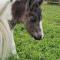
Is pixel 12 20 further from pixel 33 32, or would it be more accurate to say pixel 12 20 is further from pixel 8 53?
pixel 8 53

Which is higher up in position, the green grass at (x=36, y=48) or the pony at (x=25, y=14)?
the pony at (x=25, y=14)

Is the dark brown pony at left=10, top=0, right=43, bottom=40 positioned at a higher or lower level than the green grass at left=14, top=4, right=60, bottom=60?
higher

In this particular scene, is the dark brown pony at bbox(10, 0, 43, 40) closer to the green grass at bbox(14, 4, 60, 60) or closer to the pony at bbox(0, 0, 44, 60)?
the pony at bbox(0, 0, 44, 60)

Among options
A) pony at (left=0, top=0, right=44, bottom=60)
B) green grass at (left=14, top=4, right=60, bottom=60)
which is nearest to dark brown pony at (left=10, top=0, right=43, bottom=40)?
pony at (left=0, top=0, right=44, bottom=60)

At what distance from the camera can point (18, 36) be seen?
18.6ft

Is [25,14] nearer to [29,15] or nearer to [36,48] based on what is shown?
[29,15]

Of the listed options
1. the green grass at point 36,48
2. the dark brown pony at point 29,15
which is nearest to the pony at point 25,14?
the dark brown pony at point 29,15

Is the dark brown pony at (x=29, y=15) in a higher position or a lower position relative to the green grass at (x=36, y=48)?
higher

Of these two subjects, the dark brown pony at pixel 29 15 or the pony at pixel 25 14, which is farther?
the dark brown pony at pixel 29 15

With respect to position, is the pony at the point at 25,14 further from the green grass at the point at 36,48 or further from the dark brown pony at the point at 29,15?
the green grass at the point at 36,48

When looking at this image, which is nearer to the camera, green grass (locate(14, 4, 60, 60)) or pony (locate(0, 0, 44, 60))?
pony (locate(0, 0, 44, 60))

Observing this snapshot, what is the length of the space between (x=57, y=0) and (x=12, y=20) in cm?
1028

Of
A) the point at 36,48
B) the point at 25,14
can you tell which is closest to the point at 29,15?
the point at 25,14

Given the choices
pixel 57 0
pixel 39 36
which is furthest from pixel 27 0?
pixel 57 0
